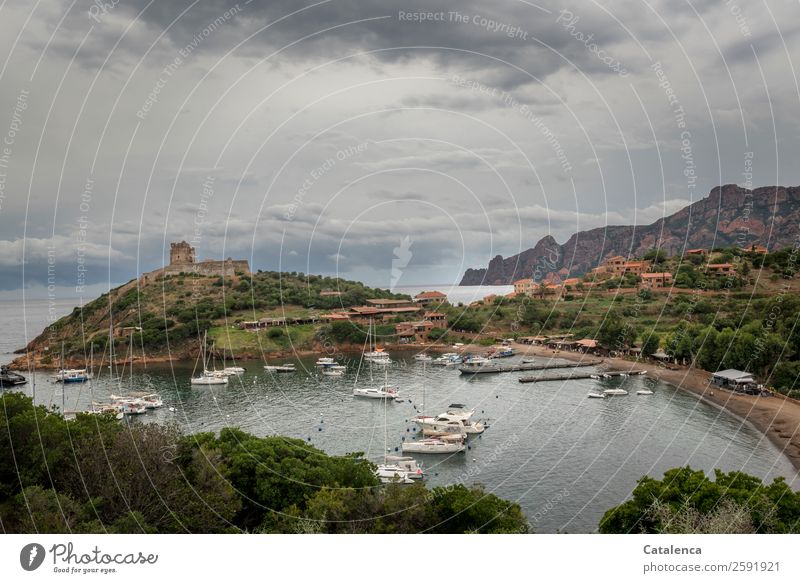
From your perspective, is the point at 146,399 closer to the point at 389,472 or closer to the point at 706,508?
the point at 389,472

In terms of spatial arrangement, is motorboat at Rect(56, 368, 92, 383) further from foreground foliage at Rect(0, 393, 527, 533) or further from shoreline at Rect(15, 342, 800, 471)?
foreground foliage at Rect(0, 393, 527, 533)

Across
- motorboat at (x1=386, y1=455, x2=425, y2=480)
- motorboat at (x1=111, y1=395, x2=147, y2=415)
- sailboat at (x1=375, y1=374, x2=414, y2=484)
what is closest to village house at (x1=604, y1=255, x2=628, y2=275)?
motorboat at (x1=386, y1=455, x2=425, y2=480)

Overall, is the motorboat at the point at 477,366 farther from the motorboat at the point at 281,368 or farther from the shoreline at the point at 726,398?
the motorboat at the point at 281,368

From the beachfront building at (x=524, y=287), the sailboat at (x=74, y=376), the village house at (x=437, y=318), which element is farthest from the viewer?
the beachfront building at (x=524, y=287)

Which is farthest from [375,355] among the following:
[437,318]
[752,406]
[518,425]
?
[752,406]

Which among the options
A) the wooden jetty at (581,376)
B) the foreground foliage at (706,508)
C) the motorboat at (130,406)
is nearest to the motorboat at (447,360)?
the wooden jetty at (581,376)
